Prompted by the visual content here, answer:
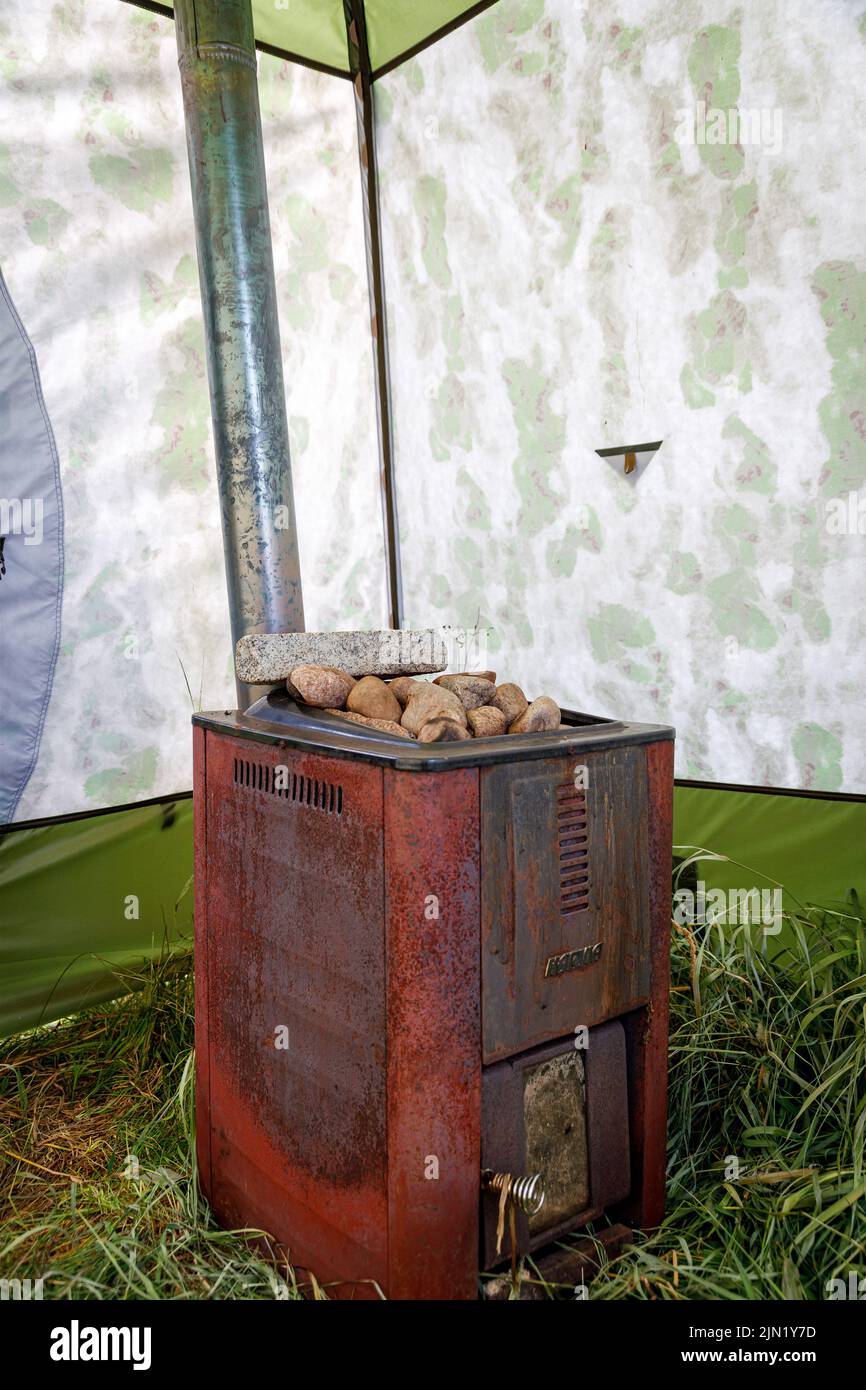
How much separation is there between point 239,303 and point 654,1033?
70.7 inches

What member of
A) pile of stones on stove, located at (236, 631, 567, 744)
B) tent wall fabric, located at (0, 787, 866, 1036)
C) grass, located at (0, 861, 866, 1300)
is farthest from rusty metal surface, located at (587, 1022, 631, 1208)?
tent wall fabric, located at (0, 787, 866, 1036)

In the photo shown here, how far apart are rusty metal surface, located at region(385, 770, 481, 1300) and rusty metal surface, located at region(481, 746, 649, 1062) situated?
0.04 m

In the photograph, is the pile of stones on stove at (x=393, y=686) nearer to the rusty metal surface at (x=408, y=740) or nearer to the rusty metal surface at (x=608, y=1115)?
the rusty metal surface at (x=408, y=740)

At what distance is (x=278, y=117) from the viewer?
287 centimetres

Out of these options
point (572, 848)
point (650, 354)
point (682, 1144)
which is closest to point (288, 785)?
point (572, 848)

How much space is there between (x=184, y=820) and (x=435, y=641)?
1409 mm

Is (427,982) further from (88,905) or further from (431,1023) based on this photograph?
(88,905)

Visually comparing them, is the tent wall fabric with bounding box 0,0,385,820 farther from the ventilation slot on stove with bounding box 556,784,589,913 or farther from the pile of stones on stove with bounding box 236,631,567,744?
the ventilation slot on stove with bounding box 556,784,589,913

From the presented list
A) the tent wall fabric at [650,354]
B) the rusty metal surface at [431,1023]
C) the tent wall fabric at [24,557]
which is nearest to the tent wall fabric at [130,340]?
the tent wall fabric at [24,557]

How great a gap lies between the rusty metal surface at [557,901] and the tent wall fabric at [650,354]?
974 mm

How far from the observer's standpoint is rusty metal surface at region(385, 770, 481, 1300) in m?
1.24

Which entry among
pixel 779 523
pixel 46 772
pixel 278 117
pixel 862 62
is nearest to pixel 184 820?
pixel 46 772
